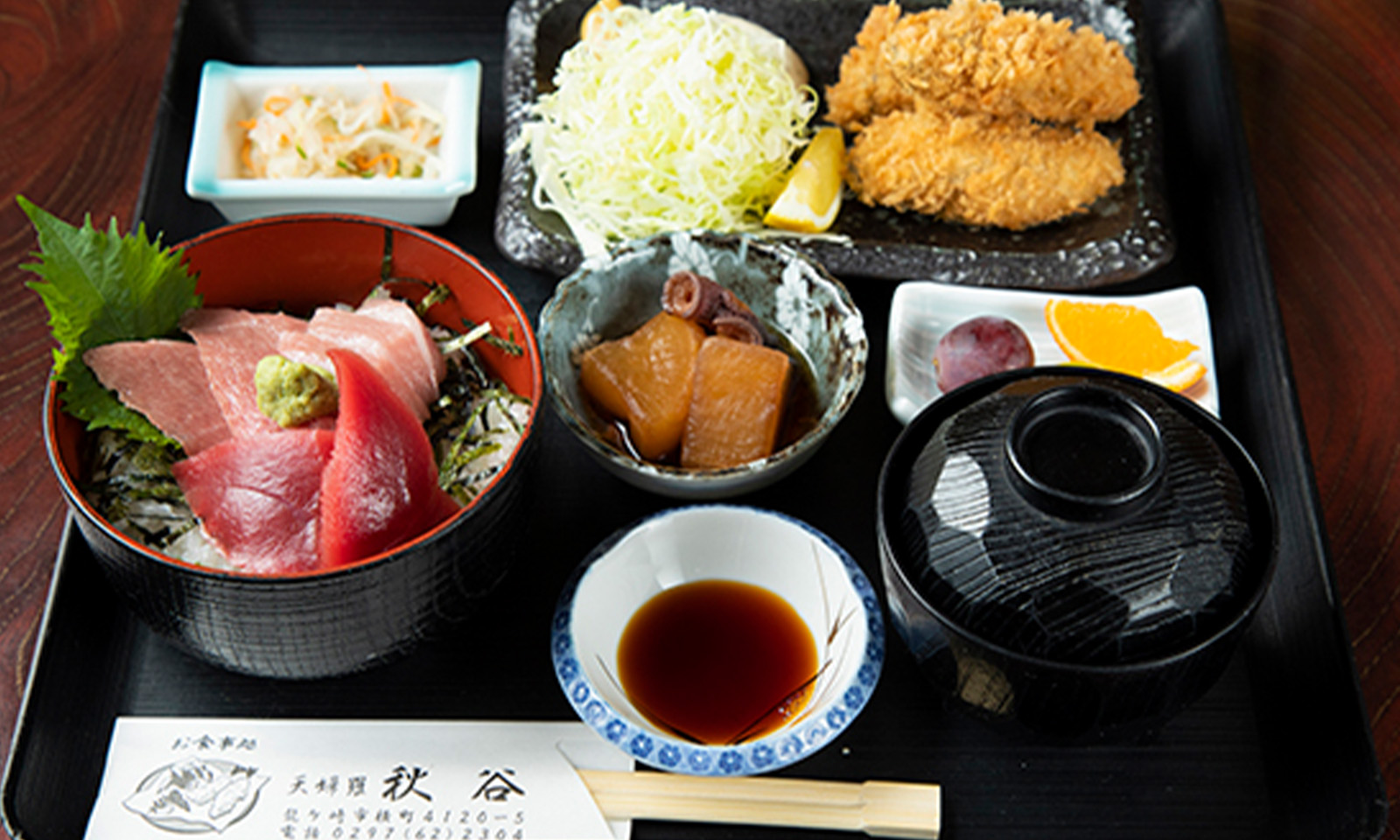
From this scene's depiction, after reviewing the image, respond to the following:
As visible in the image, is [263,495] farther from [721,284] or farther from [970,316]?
[970,316]

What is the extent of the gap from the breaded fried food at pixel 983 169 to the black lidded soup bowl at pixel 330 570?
0.80 m

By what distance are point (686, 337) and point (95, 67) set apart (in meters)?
1.52

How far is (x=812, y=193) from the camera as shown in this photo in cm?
201

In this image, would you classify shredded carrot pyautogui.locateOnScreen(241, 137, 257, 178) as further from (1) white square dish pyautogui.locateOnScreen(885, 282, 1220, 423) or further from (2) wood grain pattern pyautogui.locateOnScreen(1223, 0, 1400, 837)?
(2) wood grain pattern pyautogui.locateOnScreen(1223, 0, 1400, 837)

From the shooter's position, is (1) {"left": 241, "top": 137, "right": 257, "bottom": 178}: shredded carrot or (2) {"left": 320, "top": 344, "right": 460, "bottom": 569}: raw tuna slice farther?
(1) {"left": 241, "top": 137, "right": 257, "bottom": 178}: shredded carrot

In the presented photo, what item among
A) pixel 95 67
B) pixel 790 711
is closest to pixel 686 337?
pixel 790 711

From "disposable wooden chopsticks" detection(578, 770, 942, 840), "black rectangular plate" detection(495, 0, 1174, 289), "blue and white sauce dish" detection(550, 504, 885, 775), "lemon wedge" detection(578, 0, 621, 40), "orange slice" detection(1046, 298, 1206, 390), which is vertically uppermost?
"lemon wedge" detection(578, 0, 621, 40)

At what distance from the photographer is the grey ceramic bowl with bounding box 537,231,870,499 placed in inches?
64.5

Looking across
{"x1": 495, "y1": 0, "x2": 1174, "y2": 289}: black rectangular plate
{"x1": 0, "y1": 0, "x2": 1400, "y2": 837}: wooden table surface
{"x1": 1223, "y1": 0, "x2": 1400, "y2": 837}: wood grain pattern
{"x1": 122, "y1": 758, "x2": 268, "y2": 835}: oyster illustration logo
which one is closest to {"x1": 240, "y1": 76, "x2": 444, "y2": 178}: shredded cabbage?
{"x1": 495, "y1": 0, "x2": 1174, "y2": 289}: black rectangular plate

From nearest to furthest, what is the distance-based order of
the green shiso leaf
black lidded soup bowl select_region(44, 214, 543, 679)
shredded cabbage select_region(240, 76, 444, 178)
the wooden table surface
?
black lidded soup bowl select_region(44, 214, 543, 679) → the green shiso leaf → the wooden table surface → shredded cabbage select_region(240, 76, 444, 178)

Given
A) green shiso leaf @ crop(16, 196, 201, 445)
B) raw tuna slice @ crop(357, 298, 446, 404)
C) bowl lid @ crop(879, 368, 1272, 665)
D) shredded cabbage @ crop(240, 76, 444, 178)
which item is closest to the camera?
bowl lid @ crop(879, 368, 1272, 665)

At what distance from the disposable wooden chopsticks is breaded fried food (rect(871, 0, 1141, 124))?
123 cm

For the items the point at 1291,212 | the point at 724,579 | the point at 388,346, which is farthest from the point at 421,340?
the point at 1291,212

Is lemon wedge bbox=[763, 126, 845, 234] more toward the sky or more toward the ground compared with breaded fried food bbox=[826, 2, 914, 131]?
more toward the ground
